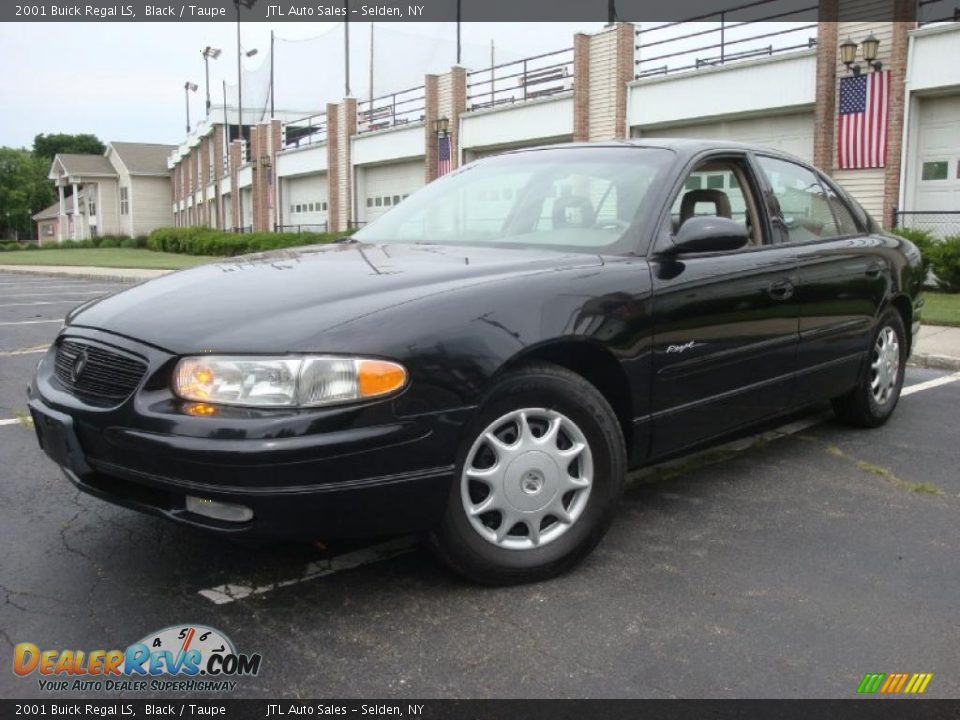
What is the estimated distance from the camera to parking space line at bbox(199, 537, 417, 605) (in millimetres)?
2971

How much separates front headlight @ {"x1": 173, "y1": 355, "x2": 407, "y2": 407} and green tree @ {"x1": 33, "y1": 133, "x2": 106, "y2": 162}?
12674 cm

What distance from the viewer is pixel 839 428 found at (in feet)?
17.7

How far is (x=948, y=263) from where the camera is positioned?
1432 cm

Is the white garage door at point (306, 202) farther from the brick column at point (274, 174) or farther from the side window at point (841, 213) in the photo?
the side window at point (841, 213)

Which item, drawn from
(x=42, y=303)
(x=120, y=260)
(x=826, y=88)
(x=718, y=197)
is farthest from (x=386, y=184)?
(x=718, y=197)

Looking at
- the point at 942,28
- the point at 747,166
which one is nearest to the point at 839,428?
the point at 747,166

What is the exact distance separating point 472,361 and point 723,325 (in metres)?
1.41

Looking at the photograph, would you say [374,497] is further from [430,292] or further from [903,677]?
[903,677]

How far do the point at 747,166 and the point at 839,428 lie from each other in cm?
192

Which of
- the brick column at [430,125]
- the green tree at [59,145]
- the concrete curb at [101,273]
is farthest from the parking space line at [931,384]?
the green tree at [59,145]

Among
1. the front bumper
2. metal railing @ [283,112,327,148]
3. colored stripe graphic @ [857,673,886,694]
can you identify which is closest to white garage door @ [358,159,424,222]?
metal railing @ [283,112,327,148]

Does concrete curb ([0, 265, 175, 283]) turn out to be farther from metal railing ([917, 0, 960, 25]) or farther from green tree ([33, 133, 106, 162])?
green tree ([33, 133, 106, 162])

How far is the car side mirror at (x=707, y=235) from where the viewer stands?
348 cm

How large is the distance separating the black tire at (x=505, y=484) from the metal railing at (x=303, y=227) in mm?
35530
